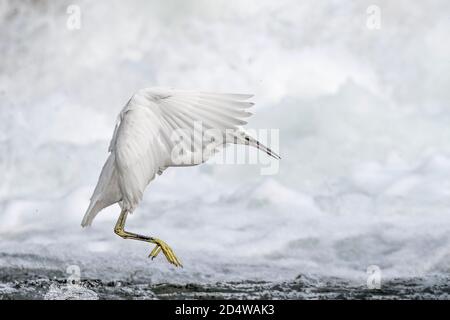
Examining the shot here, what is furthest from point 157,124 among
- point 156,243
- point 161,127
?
point 156,243

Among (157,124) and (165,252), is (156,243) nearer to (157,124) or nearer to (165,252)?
(165,252)

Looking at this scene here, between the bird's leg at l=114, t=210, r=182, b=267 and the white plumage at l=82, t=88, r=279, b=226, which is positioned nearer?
the white plumage at l=82, t=88, r=279, b=226

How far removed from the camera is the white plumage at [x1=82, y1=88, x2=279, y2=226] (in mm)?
5805

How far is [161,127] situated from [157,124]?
0.13ft

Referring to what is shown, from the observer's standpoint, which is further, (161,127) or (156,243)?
(156,243)

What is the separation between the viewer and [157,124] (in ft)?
19.3

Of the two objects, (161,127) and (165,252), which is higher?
(161,127)

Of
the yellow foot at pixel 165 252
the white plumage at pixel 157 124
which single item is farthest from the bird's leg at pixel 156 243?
the white plumage at pixel 157 124

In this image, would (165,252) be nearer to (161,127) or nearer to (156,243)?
(156,243)

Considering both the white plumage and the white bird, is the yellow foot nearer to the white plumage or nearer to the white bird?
the white bird

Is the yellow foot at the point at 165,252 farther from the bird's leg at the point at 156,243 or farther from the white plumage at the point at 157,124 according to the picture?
the white plumage at the point at 157,124

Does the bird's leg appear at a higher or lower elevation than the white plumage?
lower

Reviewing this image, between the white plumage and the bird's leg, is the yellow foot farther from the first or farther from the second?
the white plumage

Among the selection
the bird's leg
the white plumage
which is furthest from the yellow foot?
the white plumage
